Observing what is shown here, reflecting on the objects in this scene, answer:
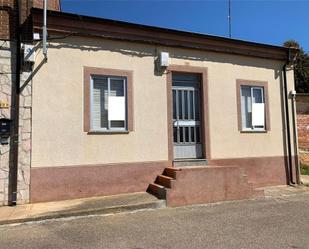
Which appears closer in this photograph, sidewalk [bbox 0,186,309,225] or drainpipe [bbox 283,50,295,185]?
sidewalk [bbox 0,186,309,225]

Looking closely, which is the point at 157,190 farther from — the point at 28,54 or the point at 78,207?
the point at 28,54

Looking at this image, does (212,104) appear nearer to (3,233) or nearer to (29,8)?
(29,8)

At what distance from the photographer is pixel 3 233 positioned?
7.00 metres

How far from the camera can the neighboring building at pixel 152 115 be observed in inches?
372

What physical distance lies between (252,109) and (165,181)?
4.25m

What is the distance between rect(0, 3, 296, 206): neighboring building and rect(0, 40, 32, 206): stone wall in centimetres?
8

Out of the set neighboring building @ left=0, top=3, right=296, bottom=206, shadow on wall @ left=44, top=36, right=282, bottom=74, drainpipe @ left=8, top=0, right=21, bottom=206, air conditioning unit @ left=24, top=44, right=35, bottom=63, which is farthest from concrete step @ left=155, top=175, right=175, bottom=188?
air conditioning unit @ left=24, top=44, right=35, bottom=63

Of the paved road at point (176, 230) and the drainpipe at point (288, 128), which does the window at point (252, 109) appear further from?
the paved road at point (176, 230)

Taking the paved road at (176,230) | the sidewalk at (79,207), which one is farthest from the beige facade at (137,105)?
the paved road at (176,230)

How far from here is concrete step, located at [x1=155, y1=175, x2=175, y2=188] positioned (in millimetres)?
9520

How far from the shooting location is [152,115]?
35.0 feet

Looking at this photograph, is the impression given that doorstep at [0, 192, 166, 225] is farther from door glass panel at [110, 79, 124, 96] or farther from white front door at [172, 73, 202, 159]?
door glass panel at [110, 79, 124, 96]

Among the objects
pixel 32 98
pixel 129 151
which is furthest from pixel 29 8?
pixel 129 151

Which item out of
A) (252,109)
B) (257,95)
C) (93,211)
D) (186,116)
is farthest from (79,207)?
(257,95)
